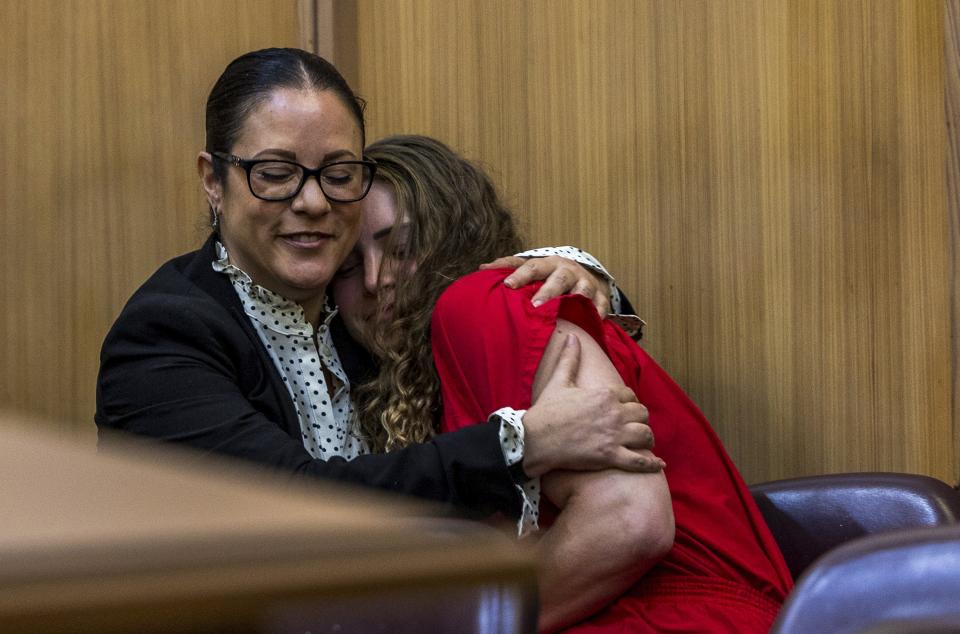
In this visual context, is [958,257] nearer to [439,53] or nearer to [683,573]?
[683,573]

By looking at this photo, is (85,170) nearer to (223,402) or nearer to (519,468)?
(223,402)

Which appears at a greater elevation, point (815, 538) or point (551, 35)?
point (551, 35)

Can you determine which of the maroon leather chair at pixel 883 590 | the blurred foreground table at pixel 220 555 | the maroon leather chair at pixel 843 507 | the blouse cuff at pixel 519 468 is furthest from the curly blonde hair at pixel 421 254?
the blurred foreground table at pixel 220 555

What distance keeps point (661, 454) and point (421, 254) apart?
50 centimetres

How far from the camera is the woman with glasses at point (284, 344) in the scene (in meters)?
1.47

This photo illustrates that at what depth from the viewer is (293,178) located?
73.2 inches

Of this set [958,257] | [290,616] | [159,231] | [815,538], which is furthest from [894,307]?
[290,616]

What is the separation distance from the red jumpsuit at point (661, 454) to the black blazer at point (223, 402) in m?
0.09

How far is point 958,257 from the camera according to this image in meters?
1.91

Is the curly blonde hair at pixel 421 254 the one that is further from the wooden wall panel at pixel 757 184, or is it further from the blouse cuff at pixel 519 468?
the wooden wall panel at pixel 757 184

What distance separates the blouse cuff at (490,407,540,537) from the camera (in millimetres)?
1461

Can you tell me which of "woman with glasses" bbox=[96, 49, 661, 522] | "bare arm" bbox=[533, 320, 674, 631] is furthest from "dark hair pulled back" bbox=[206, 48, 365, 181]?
"bare arm" bbox=[533, 320, 674, 631]

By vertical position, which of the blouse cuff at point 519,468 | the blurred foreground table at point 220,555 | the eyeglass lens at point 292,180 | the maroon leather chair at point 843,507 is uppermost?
the blurred foreground table at point 220,555

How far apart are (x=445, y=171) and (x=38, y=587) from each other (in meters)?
1.68
